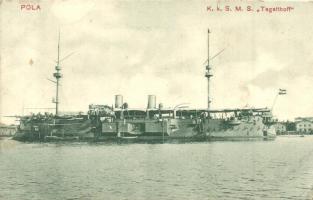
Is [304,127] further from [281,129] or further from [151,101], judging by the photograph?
[151,101]

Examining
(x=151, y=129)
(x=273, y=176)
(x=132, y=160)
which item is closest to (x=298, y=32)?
(x=273, y=176)

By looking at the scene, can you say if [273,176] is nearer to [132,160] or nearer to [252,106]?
[132,160]

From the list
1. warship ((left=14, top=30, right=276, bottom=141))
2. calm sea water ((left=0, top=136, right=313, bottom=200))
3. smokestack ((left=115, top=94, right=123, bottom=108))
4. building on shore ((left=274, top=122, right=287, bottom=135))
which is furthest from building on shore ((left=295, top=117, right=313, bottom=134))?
calm sea water ((left=0, top=136, right=313, bottom=200))

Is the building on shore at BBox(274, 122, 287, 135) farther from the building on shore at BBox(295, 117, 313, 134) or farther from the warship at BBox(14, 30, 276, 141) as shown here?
the warship at BBox(14, 30, 276, 141)

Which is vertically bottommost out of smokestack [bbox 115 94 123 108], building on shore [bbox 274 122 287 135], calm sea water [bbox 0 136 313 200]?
calm sea water [bbox 0 136 313 200]

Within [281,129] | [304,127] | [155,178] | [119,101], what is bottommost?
[155,178]

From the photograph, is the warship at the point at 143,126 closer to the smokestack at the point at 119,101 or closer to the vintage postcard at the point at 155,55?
the smokestack at the point at 119,101

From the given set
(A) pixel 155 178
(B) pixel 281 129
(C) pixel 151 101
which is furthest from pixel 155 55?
(B) pixel 281 129

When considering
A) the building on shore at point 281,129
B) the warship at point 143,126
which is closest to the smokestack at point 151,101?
the warship at point 143,126
